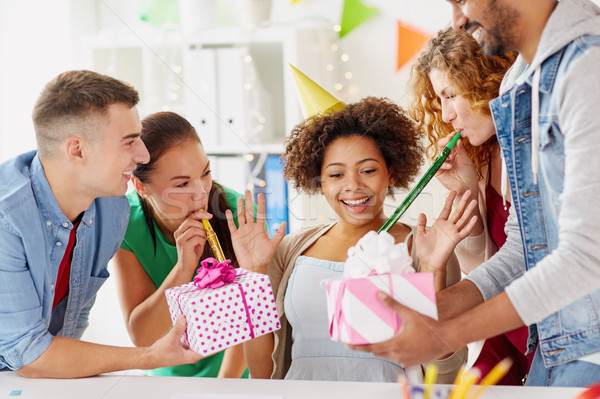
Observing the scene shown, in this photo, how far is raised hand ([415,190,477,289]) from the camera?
107cm

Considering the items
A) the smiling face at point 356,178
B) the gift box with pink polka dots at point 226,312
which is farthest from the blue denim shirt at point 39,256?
the smiling face at point 356,178

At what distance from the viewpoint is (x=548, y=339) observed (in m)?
0.92

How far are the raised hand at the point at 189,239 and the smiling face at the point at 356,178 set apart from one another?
0.29m

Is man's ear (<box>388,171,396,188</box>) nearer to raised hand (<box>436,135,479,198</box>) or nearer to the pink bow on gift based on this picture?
raised hand (<box>436,135,479,198</box>)

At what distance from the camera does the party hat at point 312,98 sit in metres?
1.24

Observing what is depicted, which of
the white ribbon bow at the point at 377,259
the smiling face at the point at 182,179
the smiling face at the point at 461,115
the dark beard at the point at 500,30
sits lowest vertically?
the white ribbon bow at the point at 377,259

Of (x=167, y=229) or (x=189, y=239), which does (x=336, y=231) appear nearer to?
(x=189, y=239)

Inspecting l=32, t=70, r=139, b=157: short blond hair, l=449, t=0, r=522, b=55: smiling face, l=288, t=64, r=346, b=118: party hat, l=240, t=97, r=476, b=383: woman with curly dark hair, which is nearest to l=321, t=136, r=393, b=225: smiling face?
l=240, t=97, r=476, b=383: woman with curly dark hair

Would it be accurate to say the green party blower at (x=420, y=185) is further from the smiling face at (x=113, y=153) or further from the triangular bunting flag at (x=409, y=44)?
A: the smiling face at (x=113, y=153)

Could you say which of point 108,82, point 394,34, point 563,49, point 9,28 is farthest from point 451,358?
point 9,28

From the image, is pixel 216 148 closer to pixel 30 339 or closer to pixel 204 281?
pixel 204 281

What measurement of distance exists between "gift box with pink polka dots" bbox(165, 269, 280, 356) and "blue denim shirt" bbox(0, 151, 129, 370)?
0.25m

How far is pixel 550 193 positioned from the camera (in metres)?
0.86

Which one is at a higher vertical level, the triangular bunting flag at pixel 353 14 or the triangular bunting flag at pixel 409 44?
the triangular bunting flag at pixel 353 14
